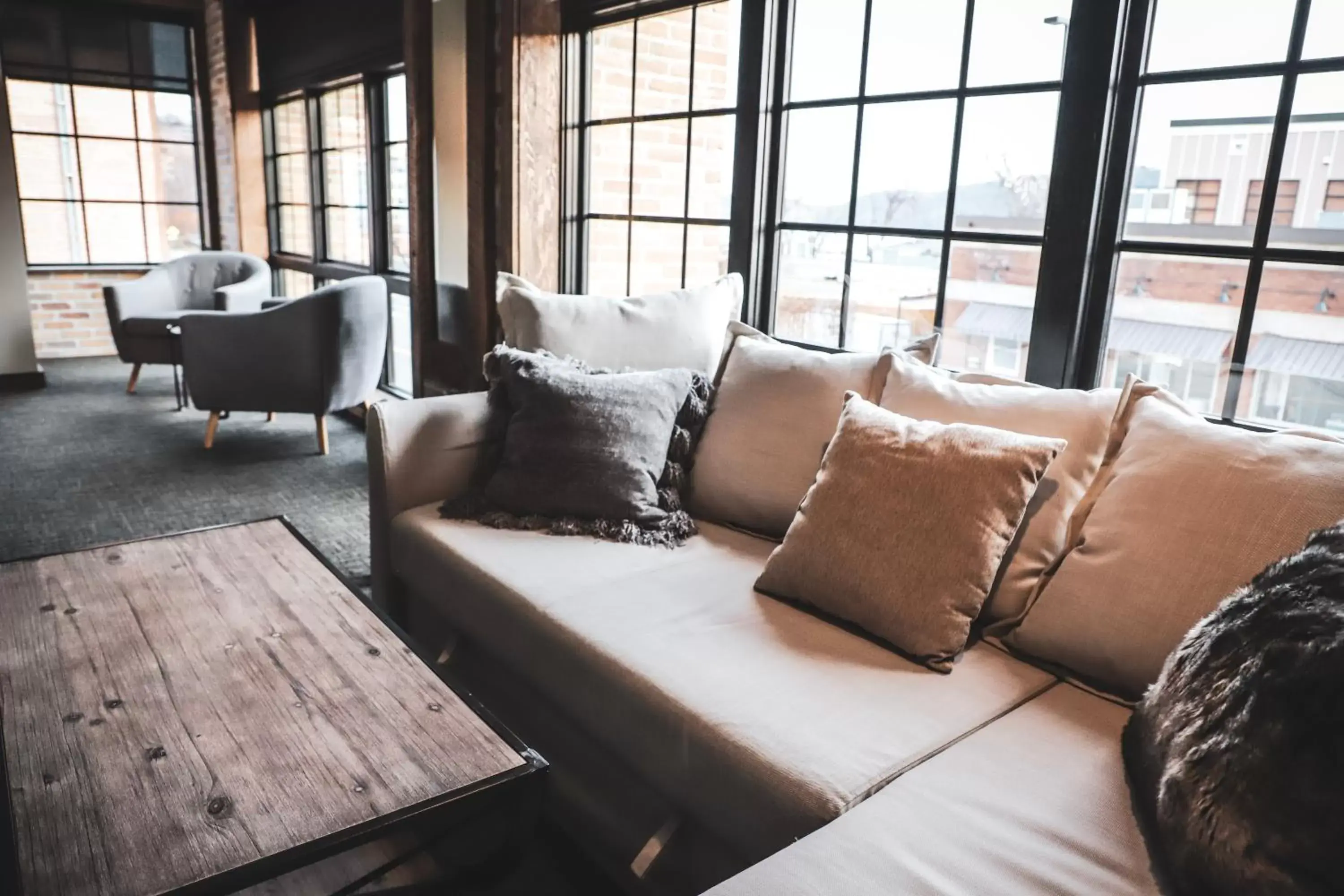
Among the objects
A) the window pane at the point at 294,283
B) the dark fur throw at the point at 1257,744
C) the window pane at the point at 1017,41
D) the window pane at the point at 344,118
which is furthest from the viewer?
the window pane at the point at 294,283

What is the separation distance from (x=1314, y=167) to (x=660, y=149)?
1.87m

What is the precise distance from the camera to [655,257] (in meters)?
3.06

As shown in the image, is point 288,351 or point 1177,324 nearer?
point 1177,324

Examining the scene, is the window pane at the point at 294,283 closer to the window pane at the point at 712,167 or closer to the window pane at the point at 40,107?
the window pane at the point at 40,107

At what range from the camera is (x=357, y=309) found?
4.04 m

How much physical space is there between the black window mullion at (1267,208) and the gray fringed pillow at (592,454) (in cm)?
111

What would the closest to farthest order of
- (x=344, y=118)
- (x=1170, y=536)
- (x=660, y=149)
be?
(x=1170, y=536) < (x=660, y=149) < (x=344, y=118)

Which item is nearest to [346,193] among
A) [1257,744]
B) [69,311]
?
[69,311]

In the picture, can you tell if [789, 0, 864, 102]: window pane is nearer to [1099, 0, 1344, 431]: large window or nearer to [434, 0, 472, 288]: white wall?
[1099, 0, 1344, 431]: large window

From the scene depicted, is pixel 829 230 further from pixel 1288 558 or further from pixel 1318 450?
pixel 1288 558

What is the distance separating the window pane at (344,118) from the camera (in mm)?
4730

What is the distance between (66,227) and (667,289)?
17.9ft

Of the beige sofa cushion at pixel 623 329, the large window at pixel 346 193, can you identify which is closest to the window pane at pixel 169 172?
the large window at pixel 346 193

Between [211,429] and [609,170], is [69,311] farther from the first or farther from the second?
[609,170]
